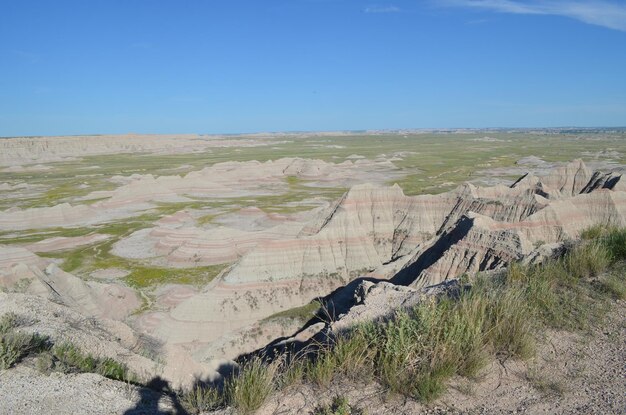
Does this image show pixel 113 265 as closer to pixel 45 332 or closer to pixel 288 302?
pixel 288 302

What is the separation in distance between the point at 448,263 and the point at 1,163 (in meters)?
153

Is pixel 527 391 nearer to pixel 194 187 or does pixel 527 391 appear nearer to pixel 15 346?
pixel 15 346

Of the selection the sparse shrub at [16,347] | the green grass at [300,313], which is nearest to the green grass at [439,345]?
the sparse shrub at [16,347]

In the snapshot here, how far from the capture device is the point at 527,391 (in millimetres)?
4758

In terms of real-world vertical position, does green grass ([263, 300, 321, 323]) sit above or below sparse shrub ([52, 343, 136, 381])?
below

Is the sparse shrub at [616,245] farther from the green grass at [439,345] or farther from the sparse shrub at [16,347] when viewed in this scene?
the sparse shrub at [16,347]

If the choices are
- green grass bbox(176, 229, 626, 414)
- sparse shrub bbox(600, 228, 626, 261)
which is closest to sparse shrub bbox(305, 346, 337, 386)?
green grass bbox(176, 229, 626, 414)

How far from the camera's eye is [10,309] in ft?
36.9

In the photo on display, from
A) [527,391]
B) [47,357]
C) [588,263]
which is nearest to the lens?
[527,391]

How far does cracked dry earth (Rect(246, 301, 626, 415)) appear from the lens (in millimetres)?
4504

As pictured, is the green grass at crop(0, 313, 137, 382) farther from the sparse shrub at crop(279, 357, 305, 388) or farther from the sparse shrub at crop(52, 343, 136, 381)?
the sparse shrub at crop(279, 357, 305, 388)

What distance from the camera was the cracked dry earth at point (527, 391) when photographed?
14.8 feet

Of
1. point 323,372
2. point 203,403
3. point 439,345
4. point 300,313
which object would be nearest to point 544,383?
point 439,345

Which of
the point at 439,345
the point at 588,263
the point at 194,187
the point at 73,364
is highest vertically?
the point at 588,263
